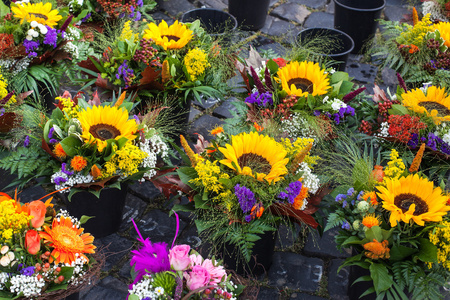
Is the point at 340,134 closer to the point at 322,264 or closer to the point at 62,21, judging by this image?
the point at 322,264

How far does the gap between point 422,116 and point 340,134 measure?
0.53 metres

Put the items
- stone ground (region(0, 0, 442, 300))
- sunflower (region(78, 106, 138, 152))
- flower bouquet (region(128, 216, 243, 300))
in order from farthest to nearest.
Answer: stone ground (region(0, 0, 442, 300)) → sunflower (region(78, 106, 138, 152)) → flower bouquet (region(128, 216, 243, 300))

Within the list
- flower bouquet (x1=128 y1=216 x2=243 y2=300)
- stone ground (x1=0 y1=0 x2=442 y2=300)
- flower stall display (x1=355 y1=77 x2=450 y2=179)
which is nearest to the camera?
flower bouquet (x1=128 y1=216 x2=243 y2=300)

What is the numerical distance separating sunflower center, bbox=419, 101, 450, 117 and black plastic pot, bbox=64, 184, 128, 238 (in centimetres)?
204

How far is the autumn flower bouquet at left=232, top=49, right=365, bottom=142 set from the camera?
3.20 m

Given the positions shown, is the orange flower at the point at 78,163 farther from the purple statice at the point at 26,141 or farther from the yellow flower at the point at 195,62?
the yellow flower at the point at 195,62

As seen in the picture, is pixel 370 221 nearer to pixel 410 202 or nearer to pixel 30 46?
pixel 410 202

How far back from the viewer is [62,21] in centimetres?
389

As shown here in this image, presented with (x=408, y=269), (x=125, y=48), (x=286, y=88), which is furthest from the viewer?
(x=125, y=48)

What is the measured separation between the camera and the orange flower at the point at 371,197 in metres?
2.51

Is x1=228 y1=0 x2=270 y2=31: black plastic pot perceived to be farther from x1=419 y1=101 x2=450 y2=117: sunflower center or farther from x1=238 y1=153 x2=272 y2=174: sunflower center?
x1=238 y1=153 x2=272 y2=174: sunflower center

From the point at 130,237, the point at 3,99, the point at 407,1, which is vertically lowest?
the point at 130,237

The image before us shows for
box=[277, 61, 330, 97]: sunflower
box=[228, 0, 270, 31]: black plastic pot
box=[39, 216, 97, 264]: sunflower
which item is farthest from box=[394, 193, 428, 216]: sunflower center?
box=[228, 0, 270, 31]: black plastic pot

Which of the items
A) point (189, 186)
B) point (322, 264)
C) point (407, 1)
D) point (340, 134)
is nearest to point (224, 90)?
point (340, 134)
